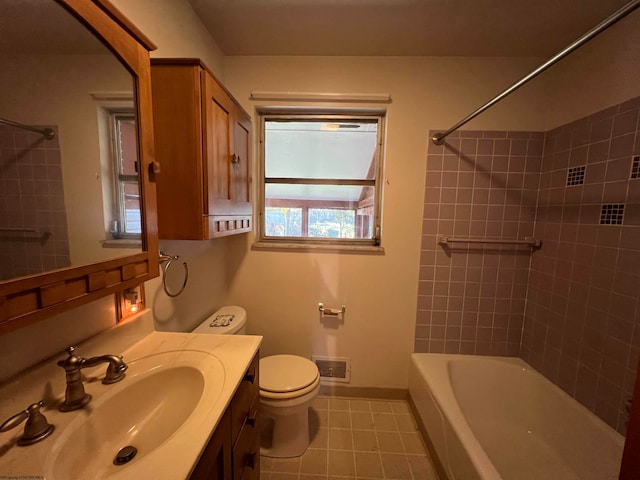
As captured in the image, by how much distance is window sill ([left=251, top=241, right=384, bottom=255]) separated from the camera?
1731 mm

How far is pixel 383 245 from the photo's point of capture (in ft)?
5.70

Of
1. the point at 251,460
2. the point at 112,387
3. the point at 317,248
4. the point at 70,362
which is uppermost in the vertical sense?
the point at 317,248

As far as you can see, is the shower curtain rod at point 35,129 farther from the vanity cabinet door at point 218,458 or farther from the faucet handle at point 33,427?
the vanity cabinet door at point 218,458

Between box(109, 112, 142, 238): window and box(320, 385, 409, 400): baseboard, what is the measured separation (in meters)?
1.69

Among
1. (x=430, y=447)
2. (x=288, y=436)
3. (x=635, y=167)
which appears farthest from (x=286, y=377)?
(x=635, y=167)

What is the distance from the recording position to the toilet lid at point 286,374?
132 cm

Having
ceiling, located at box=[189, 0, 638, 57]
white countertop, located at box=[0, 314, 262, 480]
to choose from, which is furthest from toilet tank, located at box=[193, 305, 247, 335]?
ceiling, located at box=[189, 0, 638, 57]

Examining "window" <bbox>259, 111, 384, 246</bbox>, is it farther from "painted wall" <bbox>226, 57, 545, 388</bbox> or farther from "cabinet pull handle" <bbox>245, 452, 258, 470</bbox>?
"cabinet pull handle" <bbox>245, 452, 258, 470</bbox>

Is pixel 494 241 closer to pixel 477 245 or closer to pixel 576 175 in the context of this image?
pixel 477 245

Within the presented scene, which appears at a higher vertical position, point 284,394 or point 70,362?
point 70,362

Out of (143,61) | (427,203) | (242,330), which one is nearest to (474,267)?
(427,203)

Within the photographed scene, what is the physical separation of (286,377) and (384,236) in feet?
3.57

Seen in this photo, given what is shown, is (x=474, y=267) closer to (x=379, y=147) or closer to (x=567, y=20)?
(x=379, y=147)

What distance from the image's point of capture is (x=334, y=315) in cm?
179
